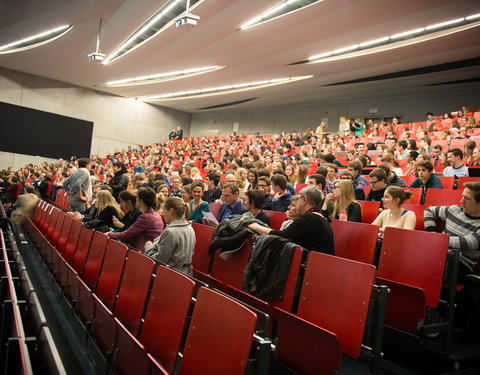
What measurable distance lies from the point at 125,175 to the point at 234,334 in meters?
4.78

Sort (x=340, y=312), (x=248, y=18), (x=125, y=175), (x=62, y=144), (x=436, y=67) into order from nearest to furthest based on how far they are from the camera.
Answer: (x=340, y=312) → (x=125, y=175) → (x=248, y=18) → (x=436, y=67) → (x=62, y=144)

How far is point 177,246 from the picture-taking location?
2396mm

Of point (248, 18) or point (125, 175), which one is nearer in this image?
point (125, 175)

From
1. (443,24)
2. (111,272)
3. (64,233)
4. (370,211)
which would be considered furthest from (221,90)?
(111,272)

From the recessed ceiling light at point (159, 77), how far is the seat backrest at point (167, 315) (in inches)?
398

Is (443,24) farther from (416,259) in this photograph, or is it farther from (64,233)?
(64,233)

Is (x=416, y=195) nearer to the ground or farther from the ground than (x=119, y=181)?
farther from the ground

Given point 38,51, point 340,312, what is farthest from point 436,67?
point 38,51

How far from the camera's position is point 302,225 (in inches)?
83.7

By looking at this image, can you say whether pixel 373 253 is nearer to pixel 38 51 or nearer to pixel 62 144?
pixel 38 51

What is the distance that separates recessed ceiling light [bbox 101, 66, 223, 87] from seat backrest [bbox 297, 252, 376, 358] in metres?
10.0

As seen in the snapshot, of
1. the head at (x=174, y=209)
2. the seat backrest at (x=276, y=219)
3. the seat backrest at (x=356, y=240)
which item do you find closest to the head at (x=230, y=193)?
the seat backrest at (x=276, y=219)

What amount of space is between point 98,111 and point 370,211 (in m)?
15.2

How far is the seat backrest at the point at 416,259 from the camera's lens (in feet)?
6.42
